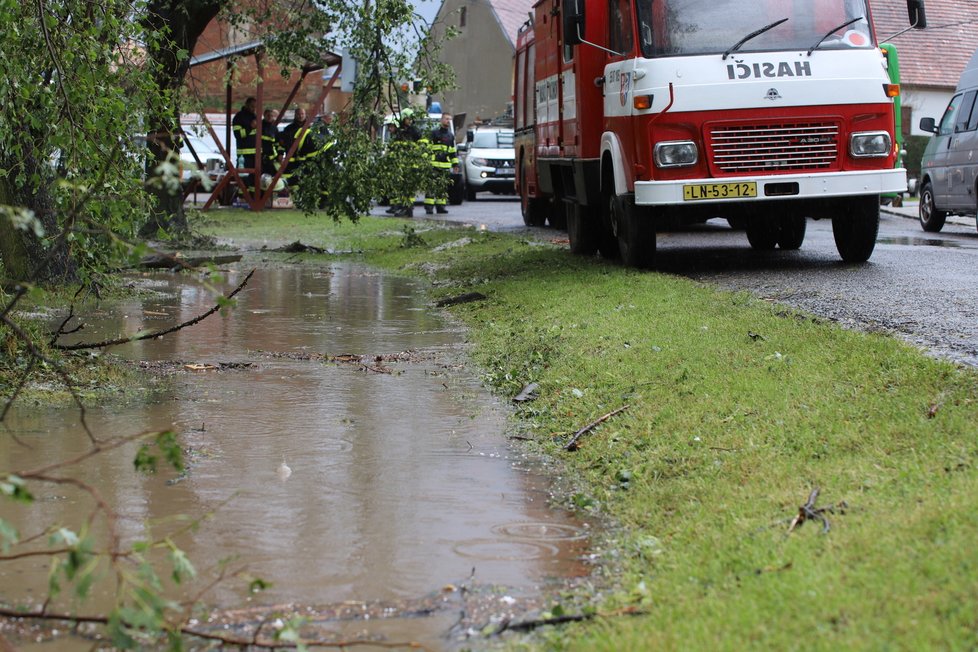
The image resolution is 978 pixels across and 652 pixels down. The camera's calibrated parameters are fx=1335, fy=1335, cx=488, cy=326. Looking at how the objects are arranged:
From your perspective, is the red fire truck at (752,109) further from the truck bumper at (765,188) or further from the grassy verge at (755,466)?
the grassy verge at (755,466)

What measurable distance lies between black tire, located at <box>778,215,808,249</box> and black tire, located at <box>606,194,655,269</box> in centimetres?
221

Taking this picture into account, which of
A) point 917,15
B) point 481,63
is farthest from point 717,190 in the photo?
point 481,63

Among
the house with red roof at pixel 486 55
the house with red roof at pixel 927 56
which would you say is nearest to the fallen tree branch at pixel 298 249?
the house with red roof at pixel 927 56

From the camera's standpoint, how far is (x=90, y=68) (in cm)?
707

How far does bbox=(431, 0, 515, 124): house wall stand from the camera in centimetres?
5009

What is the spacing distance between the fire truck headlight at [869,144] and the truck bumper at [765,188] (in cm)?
15

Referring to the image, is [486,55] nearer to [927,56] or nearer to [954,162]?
[927,56]

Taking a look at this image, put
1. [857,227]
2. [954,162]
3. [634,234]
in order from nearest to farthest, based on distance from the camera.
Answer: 1. [857,227]
2. [634,234]
3. [954,162]

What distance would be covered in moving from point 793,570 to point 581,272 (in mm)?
8438

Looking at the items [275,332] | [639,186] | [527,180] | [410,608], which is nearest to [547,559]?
[410,608]

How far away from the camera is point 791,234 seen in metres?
14.2

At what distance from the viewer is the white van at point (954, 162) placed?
17828 mm

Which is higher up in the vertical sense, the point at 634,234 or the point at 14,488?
the point at 634,234

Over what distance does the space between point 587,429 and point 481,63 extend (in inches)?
1836
